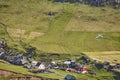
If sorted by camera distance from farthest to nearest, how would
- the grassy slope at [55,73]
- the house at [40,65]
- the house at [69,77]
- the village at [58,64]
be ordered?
the village at [58,64] < the house at [40,65] < the grassy slope at [55,73] < the house at [69,77]

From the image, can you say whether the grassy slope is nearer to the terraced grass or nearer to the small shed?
the small shed

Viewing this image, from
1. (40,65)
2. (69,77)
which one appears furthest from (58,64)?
(69,77)

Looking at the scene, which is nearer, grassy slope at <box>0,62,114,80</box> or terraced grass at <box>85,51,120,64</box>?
grassy slope at <box>0,62,114,80</box>

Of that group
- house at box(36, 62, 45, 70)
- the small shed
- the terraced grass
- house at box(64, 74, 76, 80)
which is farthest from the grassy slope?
the terraced grass

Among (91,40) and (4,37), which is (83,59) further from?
(4,37)

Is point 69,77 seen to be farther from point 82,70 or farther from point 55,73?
point 82,70

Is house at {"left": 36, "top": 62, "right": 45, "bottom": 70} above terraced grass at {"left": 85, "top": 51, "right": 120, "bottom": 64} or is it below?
above

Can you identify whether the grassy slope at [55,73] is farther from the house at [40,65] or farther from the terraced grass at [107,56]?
the terraced grass at [107,56]

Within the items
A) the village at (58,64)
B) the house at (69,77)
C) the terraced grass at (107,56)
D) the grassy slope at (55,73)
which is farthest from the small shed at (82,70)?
the house at (69,77)
